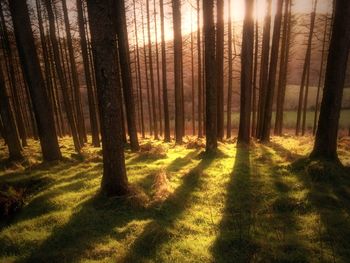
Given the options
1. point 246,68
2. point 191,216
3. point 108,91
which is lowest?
point 191,216

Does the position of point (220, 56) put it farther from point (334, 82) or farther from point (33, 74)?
point (33, 74)

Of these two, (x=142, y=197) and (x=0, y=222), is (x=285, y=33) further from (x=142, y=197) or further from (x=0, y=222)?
(x=0, y=222)

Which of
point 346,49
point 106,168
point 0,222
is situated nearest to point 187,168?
point 106,168

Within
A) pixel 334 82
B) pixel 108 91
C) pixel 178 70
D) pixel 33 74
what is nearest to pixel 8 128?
pixel 33 74

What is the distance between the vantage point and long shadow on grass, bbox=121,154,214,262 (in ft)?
17.2

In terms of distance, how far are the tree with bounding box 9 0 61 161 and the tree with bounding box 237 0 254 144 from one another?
9275 millimetres

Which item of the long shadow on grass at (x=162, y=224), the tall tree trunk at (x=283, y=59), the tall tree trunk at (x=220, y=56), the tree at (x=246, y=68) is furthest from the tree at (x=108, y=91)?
the tall tree trunk at (x=283, y=59)

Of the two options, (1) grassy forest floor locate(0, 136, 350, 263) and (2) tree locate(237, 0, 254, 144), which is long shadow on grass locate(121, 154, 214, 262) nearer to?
(1) grassy forest floor locate(0, 136, 350, 263)

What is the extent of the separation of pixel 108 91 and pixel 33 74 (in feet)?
21.4

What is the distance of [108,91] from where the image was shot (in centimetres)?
686

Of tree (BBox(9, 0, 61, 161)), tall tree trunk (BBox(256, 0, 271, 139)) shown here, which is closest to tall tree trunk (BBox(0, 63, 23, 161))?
tree (BBox(9, 0, 61, 161))

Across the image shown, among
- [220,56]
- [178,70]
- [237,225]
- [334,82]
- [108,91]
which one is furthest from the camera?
[178,70]

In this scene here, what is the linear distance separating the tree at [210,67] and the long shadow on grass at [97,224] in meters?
4.60

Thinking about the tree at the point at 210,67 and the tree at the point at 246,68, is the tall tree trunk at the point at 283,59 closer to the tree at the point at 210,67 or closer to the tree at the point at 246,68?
the tree at the point at 246,68
